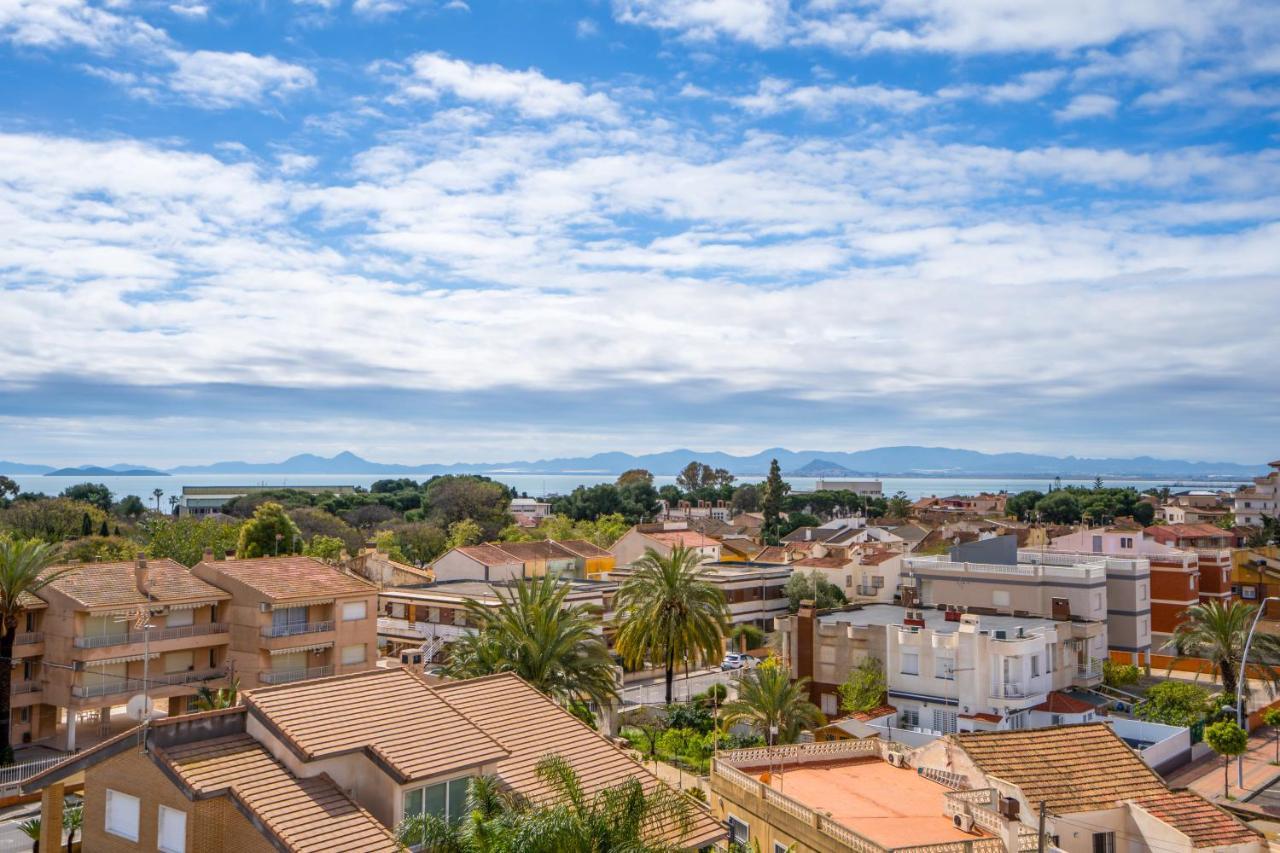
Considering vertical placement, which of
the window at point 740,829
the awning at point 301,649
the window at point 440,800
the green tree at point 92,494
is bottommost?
the window at point 740,829

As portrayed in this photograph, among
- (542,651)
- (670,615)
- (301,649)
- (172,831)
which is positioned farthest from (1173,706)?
(172,831)

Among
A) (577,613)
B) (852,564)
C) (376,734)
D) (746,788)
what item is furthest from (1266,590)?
(376,734)

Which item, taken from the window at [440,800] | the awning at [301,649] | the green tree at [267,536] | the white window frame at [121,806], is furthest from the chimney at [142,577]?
the window at [440,800]

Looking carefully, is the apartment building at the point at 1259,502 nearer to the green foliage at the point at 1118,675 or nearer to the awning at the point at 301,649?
the green foliage at the point at 1118,675

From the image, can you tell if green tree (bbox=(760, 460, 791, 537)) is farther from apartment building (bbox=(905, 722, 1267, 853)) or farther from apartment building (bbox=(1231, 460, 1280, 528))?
apartment building (bbox=(905, 722, 1267, 853))

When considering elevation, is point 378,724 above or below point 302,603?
above

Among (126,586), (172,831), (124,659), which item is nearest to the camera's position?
(172,831)

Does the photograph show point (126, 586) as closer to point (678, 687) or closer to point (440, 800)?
point (678, 687)
